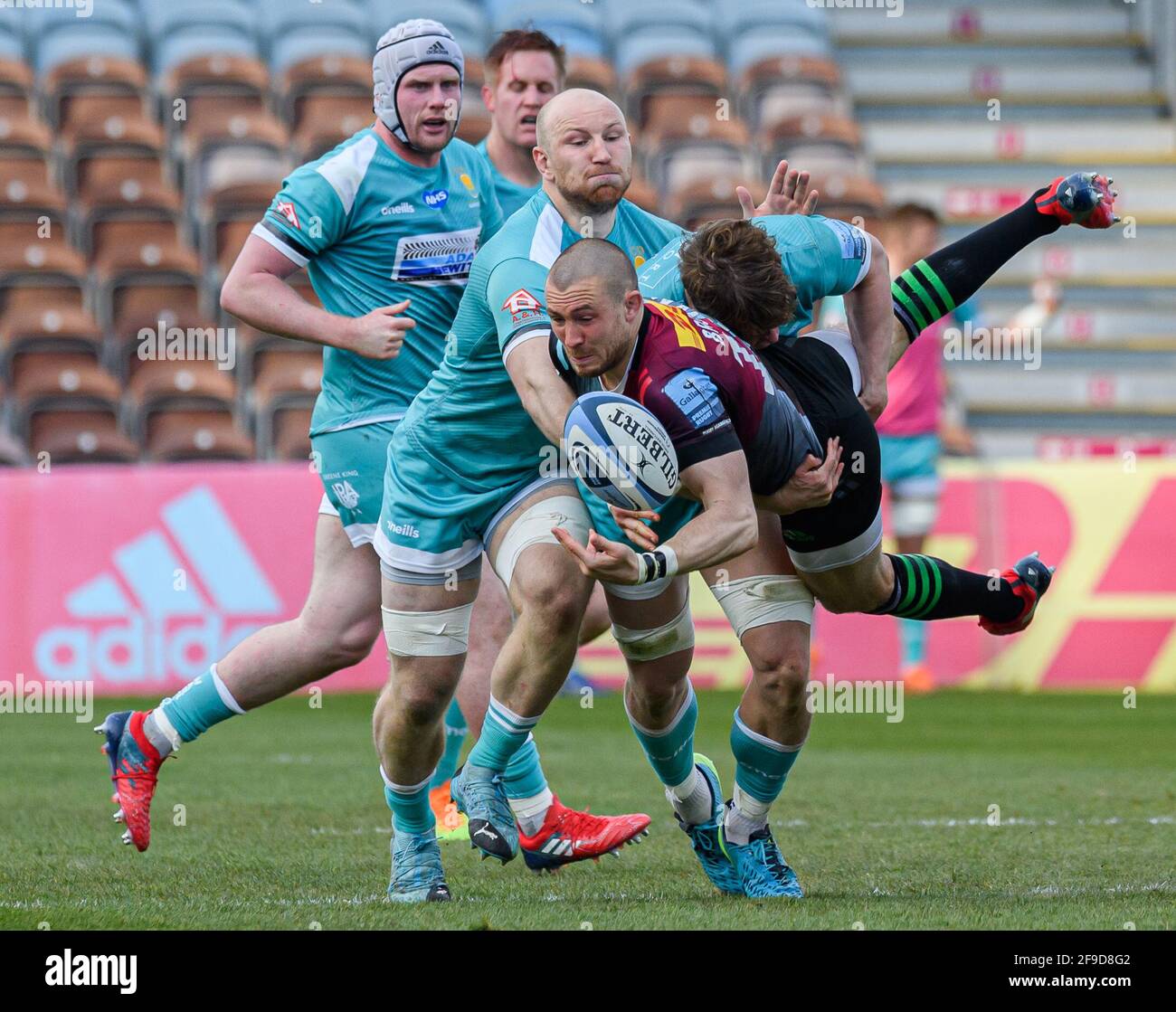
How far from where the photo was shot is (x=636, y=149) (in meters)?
15.4

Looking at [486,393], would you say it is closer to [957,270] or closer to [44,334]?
[957,270]

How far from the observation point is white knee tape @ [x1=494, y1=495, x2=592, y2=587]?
4742 mm

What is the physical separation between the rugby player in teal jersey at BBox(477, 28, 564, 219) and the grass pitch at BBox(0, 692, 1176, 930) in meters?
2.22

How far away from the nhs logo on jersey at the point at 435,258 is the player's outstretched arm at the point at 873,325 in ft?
4.20

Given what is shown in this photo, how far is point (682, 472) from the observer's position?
4242 mm

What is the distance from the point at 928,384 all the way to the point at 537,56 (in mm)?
5028

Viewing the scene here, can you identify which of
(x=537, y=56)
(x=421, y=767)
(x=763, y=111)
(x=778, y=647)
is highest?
(x=763, y=111)

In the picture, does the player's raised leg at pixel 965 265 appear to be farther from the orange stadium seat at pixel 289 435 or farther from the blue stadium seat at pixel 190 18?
the blue stadium seat at pixel 190 18

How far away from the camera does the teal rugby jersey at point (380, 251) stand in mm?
5594

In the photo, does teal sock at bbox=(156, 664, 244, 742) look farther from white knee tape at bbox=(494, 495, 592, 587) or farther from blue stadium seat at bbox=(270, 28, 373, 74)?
blue stadium seat at bbox=(270, 28, 373, 74)

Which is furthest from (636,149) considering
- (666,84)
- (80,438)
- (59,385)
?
(80,438)

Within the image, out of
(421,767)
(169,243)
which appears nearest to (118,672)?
(169,243)

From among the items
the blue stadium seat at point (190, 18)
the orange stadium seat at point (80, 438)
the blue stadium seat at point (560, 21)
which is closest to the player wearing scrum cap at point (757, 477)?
the orange stadium seat at point (80, 438)

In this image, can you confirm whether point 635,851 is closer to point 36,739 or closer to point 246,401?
point 36,739
